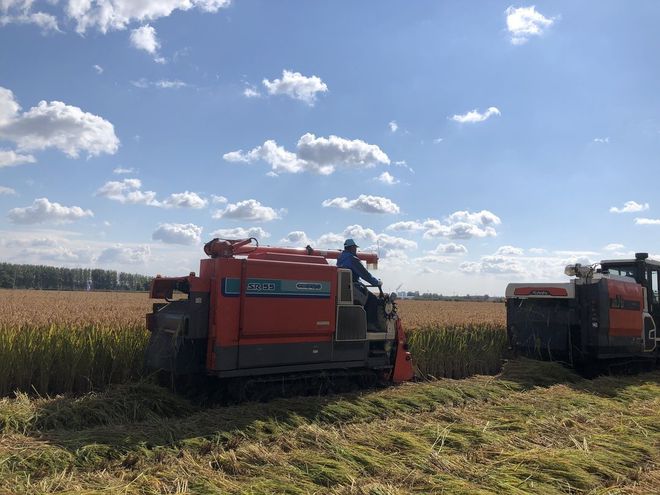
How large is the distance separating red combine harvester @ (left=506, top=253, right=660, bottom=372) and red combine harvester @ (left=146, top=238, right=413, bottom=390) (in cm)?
511

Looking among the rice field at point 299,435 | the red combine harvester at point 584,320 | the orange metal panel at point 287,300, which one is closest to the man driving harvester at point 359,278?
the orange metal panel at point 287,300

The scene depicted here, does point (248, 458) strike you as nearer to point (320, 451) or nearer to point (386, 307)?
point (320, 451)

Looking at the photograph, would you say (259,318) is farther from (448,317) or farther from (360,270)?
(448,317)

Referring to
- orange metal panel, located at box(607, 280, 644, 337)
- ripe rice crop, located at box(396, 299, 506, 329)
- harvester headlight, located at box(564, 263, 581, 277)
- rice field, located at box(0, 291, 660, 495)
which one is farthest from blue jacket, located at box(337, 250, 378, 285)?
orange metal panel, located at box(607, 280, 644, 337)

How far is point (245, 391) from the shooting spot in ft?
23.5

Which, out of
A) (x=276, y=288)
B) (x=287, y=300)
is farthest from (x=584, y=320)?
(x=276, y=288)

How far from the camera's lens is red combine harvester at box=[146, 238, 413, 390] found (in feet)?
22.1

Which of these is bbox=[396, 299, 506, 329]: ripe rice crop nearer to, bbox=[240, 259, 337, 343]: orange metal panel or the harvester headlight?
the harvester headlight

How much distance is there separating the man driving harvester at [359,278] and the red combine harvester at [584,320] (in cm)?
472

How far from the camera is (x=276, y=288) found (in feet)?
23.1

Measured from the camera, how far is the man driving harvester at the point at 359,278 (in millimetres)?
8438

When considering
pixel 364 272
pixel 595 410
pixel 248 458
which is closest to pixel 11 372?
pixel 248 458

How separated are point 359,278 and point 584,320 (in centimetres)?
537

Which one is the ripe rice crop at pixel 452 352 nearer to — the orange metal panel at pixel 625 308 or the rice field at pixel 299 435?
the rice field at pixel 299 435
